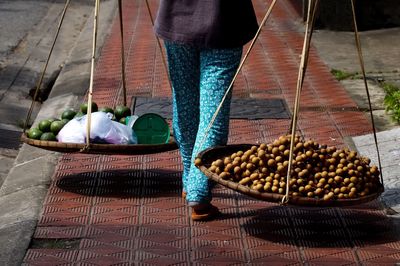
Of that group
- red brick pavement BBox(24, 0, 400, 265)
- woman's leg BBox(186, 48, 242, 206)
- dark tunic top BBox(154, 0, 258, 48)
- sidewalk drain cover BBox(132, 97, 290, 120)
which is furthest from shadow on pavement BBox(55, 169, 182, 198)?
sidewalk drain cover BBox(132, 97, 290, 120)

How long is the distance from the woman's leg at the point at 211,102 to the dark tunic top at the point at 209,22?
0.08 metres

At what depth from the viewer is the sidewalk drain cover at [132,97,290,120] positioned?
782 cm

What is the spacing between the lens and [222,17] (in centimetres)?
518

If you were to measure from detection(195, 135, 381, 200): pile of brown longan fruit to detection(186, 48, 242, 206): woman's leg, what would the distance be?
202mm

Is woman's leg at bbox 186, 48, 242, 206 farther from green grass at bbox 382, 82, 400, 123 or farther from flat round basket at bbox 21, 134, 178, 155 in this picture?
green grass at bbox 382, 82, 400, 123

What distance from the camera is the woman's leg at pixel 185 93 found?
17.7 ft

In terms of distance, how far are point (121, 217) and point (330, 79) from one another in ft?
13.4

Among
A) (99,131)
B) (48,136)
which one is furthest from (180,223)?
(48,136)

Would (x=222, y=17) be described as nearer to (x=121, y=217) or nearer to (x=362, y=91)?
(x=121, y=217)

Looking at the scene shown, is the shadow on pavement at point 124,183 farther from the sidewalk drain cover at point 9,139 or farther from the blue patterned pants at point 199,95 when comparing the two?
the sidewalk drain cover at point 9,139

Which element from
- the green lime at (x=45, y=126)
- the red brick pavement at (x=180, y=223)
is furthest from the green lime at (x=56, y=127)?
the red brick pavement at (x=180, y=223)

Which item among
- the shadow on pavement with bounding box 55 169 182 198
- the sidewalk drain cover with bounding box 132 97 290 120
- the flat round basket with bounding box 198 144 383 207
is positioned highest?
the flat round basket with bounding box 198 144 383 207

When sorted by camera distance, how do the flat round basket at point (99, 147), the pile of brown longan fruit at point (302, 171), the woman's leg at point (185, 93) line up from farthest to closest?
the flat round basket at point (99, 147) < the woman's leg at point (185, 93) < the pile of brown longan fruit at point (302, 171)

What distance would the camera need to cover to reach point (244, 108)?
805 centimetres
